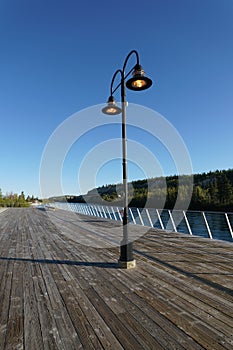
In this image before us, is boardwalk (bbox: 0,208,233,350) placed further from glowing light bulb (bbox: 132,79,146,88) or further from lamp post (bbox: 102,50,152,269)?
glowing light bulb (bbox: 132,79,146,88)

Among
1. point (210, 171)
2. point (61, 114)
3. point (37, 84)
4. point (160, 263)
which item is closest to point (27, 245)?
point (160, 263)

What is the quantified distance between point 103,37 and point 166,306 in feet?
32.6

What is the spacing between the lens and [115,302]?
2.25 m

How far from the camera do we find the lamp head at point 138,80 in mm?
3219

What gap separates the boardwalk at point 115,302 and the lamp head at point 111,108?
2.83m

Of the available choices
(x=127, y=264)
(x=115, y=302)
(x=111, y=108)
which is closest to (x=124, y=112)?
(x=111, y=108)

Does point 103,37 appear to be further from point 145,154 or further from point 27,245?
point 27,245

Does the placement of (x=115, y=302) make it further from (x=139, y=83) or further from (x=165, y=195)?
(x=165, y=195)

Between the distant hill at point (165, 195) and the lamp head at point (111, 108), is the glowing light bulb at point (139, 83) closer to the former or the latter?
the lamp head at point (111, 108)

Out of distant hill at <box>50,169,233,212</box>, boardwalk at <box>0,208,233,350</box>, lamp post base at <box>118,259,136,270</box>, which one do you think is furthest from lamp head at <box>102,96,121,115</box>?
distant hill at <box>50,169,233,212</box>

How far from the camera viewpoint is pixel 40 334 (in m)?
1.70

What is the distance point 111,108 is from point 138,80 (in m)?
0.77

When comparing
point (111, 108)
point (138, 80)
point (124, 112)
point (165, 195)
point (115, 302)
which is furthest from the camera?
point (165, 195)

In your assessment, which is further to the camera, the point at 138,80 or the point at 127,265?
the point at 127,265
